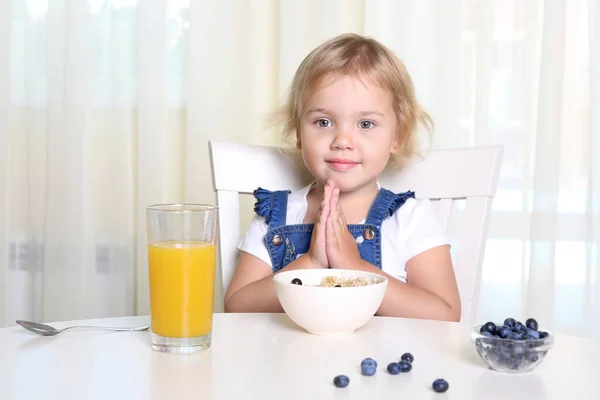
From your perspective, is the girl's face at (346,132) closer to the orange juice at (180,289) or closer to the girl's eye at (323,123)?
the girl's eye at (323,123)

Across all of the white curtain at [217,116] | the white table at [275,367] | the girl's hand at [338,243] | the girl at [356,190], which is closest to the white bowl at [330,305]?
the white table at [275,367]

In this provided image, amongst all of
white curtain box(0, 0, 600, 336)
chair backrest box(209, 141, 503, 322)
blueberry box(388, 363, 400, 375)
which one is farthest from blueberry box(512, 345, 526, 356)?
white curtain box(0, 0, 600, 336)

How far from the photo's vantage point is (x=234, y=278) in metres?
1.40

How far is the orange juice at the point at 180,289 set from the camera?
0.82 meters

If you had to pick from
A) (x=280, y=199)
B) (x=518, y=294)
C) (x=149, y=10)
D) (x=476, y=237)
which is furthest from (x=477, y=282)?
(x=149, y=10)

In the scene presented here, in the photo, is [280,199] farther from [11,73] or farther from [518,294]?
[11,73]

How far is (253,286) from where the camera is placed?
4.21ft

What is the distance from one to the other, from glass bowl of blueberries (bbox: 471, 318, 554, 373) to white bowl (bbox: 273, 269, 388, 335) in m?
0.15

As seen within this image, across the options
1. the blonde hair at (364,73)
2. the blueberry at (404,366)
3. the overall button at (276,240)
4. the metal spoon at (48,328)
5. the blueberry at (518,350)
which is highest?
the blonde hair at (364,73)

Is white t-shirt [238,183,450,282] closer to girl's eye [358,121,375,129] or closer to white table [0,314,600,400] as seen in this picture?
girl's eye [358,121,375,129]

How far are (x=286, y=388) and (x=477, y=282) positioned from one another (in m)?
0.78

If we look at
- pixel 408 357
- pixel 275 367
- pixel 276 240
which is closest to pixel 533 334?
pixel 408 357

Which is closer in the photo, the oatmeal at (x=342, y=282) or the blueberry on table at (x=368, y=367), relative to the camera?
the blueberry on table at (x=368, y=367)

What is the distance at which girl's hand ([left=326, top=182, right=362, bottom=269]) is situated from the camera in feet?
4.03
